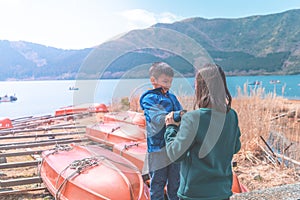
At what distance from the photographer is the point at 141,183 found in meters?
2.81

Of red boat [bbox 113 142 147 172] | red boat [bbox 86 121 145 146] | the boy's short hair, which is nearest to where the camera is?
the boy's short hair

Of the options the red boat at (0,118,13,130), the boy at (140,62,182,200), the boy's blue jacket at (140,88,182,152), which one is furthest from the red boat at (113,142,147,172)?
the red boat at (0,118,13,130)

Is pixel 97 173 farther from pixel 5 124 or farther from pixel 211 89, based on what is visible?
pixel 5 124

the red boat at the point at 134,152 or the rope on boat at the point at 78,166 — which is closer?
the rope on boat at the point at 78,166

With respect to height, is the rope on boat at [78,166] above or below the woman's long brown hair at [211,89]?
below

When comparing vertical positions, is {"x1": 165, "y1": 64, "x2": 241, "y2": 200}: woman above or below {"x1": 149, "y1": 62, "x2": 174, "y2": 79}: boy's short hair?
below

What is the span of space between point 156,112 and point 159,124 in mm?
90

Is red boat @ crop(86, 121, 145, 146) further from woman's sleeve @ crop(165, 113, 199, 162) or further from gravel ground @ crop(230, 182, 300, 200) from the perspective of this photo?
woman's sleeve @ crop(165, 113, 199, 162)

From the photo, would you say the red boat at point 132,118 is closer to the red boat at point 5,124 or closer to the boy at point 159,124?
the boy at point 159,124

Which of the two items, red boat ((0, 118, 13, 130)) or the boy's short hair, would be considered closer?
the boy's short hair

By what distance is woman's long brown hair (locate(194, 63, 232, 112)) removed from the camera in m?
1.46

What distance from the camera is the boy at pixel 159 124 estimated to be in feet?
6.51

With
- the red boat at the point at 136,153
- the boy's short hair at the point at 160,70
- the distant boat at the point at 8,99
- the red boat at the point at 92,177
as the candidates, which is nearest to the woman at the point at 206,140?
the boy's short hair at the point at 160,70

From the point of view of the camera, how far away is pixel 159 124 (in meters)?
1.93
